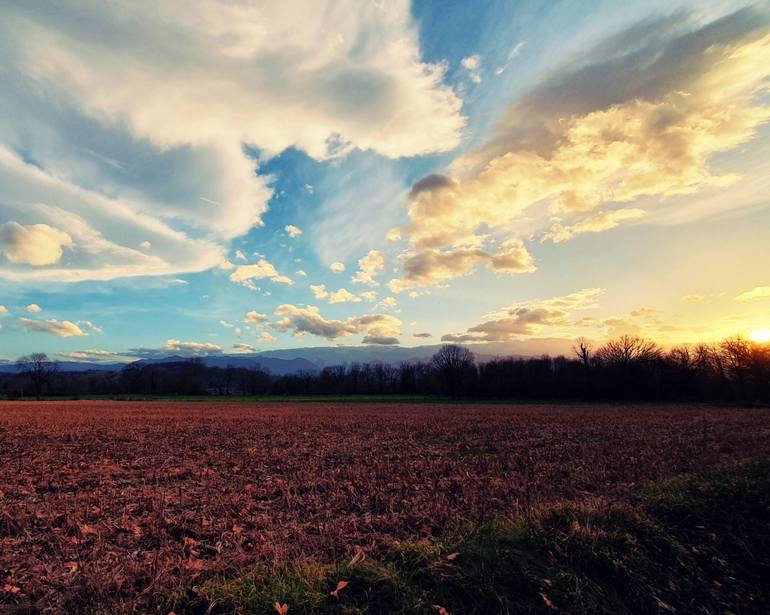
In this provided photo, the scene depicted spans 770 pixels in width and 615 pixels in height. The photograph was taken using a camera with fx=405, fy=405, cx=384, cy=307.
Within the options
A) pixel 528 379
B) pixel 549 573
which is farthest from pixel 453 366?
pixel 549 573

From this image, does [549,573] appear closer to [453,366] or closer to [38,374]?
[453,366]

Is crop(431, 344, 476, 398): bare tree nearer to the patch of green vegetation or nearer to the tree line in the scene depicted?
the tree line

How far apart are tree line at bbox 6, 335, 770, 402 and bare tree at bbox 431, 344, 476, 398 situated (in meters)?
0.25

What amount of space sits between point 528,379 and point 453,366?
18930 millimetres

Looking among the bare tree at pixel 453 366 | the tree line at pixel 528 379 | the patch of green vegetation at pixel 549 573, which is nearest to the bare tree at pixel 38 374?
the tree line at pixel 528 379

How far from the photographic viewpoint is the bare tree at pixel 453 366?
103 m

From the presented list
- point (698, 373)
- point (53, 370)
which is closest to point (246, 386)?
point (53, 370)

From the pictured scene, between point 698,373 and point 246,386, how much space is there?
454ft

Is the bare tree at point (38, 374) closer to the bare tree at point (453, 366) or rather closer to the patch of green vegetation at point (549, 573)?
the bare tree at point (453, 366)

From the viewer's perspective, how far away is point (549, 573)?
18.2ft

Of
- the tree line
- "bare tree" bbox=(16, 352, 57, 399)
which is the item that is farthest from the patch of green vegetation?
"bare tree" bbox=(16, 352, 57, 399)

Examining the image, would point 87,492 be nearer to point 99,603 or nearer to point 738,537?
point 99,603

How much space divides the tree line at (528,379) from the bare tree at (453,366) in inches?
10.0

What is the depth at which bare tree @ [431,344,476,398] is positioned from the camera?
339ft
